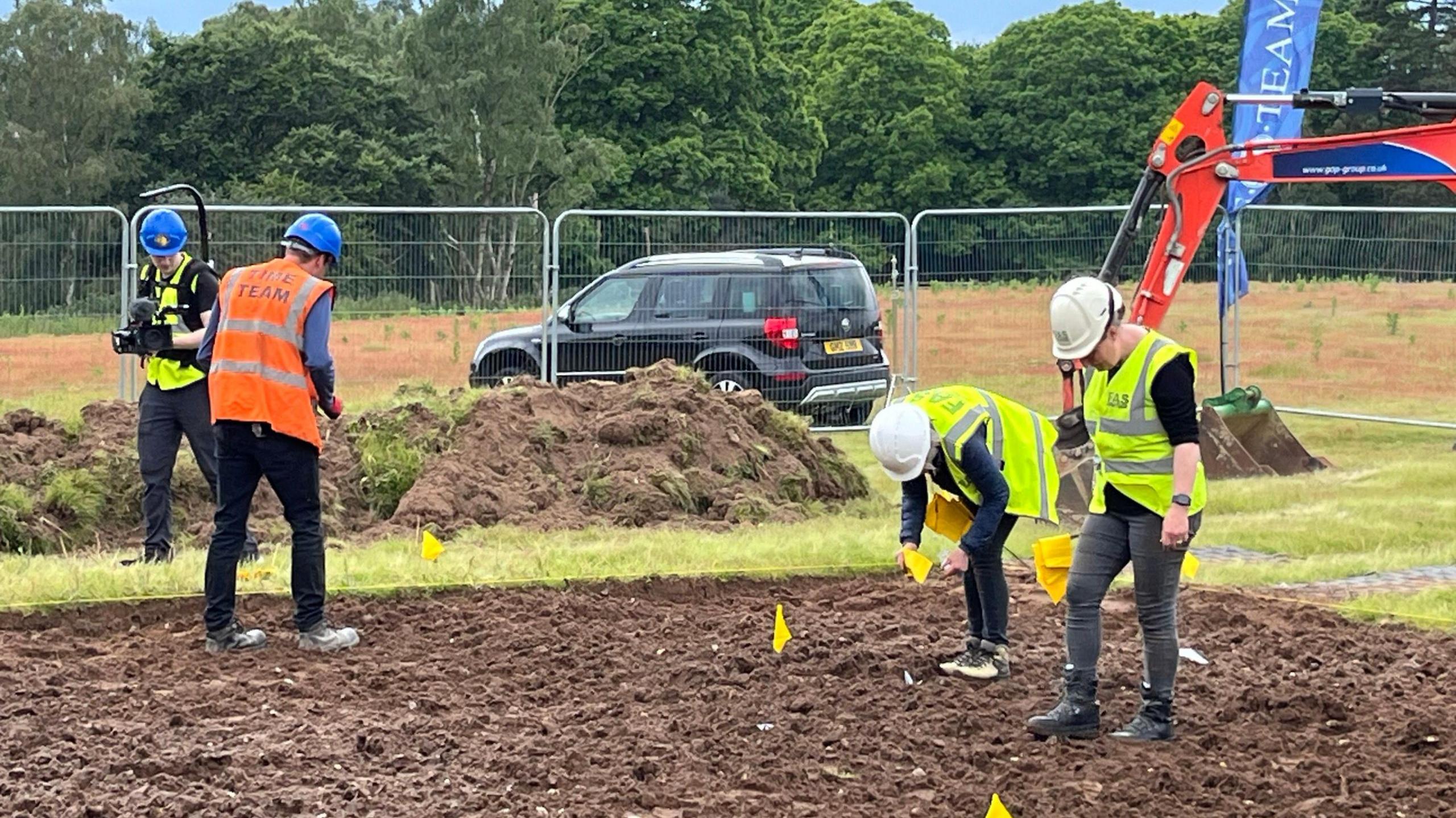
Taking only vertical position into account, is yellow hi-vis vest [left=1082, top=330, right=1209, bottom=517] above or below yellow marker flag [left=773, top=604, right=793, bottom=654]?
above

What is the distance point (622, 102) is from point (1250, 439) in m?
44.3

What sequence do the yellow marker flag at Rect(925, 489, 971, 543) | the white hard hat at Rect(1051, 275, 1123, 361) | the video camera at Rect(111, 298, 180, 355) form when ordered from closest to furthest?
the white hard hat at Rect(1051, 275, 1123, 361)
the yellow marker flag at Rect(925, 489, 971, 543)
the video camera at Rect(111, 298, 180, 355)

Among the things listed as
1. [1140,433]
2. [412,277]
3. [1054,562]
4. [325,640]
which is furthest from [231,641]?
[412,277]

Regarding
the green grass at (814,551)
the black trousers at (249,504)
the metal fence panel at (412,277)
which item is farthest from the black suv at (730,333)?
the black trousers at (249,504)

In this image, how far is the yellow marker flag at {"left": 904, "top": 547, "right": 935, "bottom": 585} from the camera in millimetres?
6695

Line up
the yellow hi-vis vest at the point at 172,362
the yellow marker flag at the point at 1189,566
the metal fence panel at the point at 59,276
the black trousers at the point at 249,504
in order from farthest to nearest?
the metal fence panel at the point at 59,276, the yellow hi-vis vest at the point at 172,362, the black trousers at the point at 249,504, the yellow marker flag at the point at 1189,566

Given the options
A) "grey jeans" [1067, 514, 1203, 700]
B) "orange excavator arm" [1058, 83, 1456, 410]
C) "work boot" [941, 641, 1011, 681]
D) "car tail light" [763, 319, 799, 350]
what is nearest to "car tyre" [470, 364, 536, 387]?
"car tail light" [763, 319, 799, 350]

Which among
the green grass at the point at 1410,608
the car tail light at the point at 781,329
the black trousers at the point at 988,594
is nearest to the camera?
the black trousers at the point at 988,594

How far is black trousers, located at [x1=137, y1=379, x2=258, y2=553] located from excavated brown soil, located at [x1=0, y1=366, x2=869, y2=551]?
1.40 m

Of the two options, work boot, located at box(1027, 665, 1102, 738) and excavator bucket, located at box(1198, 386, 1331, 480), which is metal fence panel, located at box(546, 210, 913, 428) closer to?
excavator bucket, located at box(1198, 386, 1331, 480)

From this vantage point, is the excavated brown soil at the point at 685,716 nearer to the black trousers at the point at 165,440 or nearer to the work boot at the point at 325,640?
the work boot at the point at 325,640

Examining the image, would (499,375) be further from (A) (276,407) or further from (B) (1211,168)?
(A) (276,407)

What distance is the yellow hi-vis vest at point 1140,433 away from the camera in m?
6.02

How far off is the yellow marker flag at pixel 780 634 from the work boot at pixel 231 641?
8.00ft
